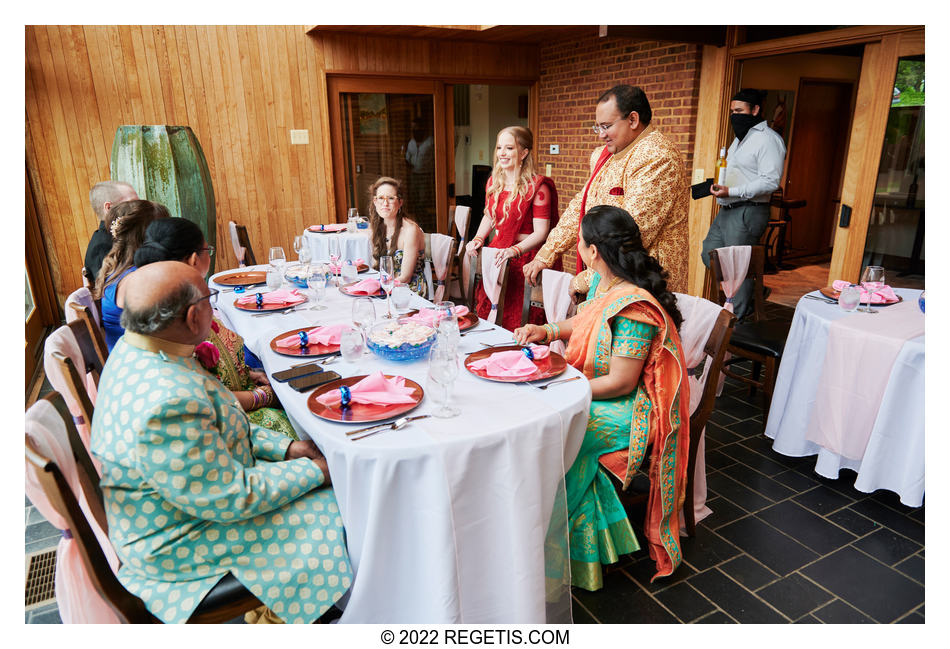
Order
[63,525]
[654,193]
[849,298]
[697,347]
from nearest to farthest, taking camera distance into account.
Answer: [63,525], [697,347], [849,298], [654,193]

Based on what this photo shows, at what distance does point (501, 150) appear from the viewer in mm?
3805

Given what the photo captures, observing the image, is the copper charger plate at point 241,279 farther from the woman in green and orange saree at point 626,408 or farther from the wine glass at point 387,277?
the woman in green and orange saree at point 626,408

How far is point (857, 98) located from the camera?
14.3 ft

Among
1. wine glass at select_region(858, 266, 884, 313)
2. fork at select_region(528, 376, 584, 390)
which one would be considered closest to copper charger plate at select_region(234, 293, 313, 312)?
fork at select_region(528, 376, 584, 390)

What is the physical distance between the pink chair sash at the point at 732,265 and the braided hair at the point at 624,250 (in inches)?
59.9

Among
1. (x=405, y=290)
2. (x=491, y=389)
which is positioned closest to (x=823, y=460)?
(x=491, y=389)

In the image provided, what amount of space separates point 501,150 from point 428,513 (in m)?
2.80

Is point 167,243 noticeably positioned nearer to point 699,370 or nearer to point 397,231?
point 397,231

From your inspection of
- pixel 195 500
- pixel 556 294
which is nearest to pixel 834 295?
pixel 556 294

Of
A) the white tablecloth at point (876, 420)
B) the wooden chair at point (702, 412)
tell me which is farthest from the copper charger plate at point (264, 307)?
the white tablecloth at point (876, 420)

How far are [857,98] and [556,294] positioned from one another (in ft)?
10.5

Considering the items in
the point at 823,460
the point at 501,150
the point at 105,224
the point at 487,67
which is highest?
the point at 487,67

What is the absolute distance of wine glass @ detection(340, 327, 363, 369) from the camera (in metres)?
2.00

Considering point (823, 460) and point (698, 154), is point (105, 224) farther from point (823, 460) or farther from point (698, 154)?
point (698, 154)
